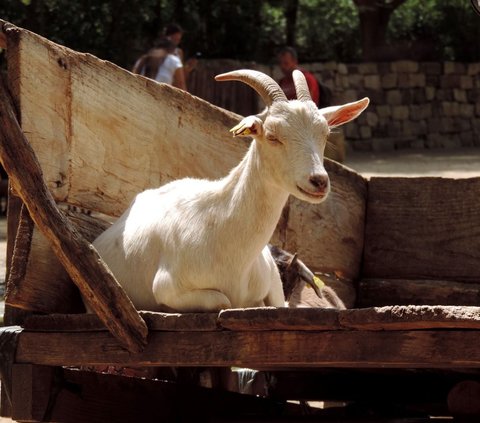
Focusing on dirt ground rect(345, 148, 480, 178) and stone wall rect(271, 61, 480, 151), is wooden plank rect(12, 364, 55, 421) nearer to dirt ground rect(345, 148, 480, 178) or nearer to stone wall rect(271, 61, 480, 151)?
dirt ground rect(345, 148, 480, 178)

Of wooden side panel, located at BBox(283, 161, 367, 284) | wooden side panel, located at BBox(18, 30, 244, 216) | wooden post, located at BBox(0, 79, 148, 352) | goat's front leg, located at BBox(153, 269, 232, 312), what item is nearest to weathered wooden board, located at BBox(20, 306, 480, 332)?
wooden post, located at BBox(0, 79, 148, 352)

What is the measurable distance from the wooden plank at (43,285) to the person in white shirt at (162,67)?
796 cm

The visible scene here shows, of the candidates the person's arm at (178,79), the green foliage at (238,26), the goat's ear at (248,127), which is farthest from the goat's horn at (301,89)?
the green foliage at (238,26)

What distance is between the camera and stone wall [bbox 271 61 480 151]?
1022 inches

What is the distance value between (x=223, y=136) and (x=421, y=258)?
1.37 m

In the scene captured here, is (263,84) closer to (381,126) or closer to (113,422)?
(113,422)

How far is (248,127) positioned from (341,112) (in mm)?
594

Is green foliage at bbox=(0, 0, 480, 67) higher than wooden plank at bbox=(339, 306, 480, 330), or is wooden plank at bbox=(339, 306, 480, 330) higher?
green foliage at bbox=(0, 0, 480, 67)

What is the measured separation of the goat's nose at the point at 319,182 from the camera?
5.22m

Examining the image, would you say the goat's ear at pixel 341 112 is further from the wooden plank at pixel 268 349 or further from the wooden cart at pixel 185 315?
the wooden plank at pixel 268 349

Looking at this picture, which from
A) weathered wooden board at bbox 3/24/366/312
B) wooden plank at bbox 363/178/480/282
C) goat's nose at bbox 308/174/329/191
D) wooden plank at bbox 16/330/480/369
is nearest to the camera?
wooden plank at bbox 16/330/480/369

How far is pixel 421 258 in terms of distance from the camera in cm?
739

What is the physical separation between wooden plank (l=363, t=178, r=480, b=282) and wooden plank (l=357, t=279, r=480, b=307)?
3.7 inches

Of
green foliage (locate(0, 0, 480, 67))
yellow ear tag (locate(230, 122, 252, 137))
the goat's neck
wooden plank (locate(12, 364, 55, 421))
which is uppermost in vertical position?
green foliage (locate(0, 0, 480, 67))
